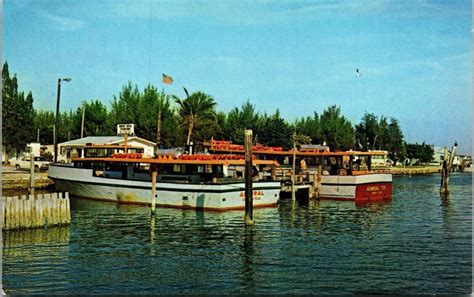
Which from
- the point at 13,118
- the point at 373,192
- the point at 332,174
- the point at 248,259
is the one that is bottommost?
the point at 248,259

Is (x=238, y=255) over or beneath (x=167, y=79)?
beneath

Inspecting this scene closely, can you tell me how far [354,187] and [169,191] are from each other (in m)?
13.1

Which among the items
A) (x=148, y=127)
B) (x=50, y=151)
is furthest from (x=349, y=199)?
(x=50, y=151)

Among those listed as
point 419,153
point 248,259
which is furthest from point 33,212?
point 419,153

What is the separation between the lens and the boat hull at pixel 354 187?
37.8 metres

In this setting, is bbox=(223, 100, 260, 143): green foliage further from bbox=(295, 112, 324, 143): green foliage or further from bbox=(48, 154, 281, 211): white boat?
bbox=(48, 154, 281, 211): white boat

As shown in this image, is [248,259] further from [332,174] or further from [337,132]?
[337,132]

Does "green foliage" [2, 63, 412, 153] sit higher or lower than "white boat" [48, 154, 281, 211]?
higher

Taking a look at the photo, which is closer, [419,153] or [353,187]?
[353,187]

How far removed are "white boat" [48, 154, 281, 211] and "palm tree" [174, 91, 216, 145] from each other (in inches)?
830

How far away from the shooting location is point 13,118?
58.2m

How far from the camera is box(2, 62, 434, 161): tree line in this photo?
58031 mm

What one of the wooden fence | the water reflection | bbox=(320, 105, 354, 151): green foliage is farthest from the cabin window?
bbox=(320, 105, 354, 151): green foliage

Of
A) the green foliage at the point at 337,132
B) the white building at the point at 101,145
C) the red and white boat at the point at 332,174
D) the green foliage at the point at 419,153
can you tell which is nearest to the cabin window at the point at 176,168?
the red and white boat at the point at 332,174
